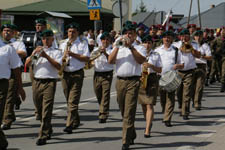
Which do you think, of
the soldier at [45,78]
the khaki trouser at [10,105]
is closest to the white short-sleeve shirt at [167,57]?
the soldier at [45,78]

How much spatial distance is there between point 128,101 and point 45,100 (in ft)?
4.82

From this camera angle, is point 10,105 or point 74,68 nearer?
point 74,68

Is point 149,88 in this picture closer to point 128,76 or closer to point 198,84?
point 128,76

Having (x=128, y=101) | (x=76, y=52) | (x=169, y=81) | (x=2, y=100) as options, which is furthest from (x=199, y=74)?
(x=2, y=100)

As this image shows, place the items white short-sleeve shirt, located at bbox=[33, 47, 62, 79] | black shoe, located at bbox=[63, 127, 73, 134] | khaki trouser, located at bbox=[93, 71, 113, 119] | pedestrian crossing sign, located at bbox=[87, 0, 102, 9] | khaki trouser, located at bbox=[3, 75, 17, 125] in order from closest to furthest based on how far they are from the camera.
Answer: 1. white short-sleeve shirt, located at bbox=[33, 47, 62, 79]
2. black shoe, located at bbox=[63, 127, 73, 134]
3. khaki trouser, located at bbox=[3, 75, 17, 125]
4. khaki trouser, located at bbox=[93, 71, 113, 119]
5. pedestrian crossing sign, located at bbox=[87, 0, 102, 9]

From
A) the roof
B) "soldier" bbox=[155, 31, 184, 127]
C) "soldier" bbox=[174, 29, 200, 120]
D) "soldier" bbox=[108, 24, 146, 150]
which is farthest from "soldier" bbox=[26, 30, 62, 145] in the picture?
the roof

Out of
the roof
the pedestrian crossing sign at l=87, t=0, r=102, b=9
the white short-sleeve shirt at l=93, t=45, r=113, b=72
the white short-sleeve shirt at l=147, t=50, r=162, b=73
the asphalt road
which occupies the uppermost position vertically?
the roof

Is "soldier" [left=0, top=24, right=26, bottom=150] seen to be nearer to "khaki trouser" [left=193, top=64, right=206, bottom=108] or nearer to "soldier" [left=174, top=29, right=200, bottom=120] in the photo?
"soldier" [left=174, top=29, right=200, bottom=120]

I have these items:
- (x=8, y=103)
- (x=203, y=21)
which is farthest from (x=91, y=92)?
Result: (x=203, y=21)

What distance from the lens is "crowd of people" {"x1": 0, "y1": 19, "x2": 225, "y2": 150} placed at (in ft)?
26.3

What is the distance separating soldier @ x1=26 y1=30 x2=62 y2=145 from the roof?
32.1 metres

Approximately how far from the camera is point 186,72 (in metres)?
11.9

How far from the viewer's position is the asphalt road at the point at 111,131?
8.52 m

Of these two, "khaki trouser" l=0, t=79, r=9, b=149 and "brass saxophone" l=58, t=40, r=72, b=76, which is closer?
"khaki trouser" l=0, t=79, r=9, b=149
